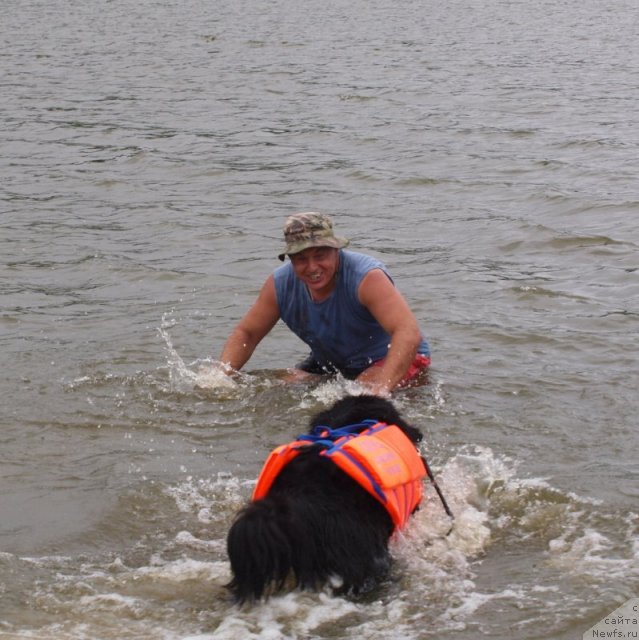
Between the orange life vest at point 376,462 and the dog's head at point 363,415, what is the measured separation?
22 cm

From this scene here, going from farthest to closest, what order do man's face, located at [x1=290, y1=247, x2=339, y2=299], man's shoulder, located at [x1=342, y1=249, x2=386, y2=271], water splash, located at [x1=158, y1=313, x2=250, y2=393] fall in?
water splash, located at [x1=158, y1=313, x2=250, y2=393] → man's shoulder, located at [x1=342, y1=249, x2=386, y2=271] → man's face, located at [x1=290, y1=247, x2=339, y2=299]

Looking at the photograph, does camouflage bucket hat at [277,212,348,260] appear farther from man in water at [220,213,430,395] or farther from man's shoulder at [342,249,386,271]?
man's shoulder at [342,249,386,271]

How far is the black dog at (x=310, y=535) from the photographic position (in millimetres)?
4207

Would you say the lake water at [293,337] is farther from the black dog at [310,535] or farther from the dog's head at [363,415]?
the dog's head at [363,415]

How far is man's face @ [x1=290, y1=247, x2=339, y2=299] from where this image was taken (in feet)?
23.0

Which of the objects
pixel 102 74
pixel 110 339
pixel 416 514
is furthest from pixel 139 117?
pixel 416 514

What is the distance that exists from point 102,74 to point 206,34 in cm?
691

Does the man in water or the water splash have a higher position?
the man in water

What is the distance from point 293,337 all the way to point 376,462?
461cm

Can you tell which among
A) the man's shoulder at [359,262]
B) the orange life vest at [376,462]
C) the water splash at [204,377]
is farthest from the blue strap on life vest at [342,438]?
the water splash at [204,377]

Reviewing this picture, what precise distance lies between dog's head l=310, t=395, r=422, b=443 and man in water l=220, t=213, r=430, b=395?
138 centimetres

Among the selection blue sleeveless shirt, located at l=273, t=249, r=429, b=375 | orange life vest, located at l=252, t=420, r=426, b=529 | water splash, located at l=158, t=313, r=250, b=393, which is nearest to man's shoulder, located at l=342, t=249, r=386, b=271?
blue sleeveless shirt, located at l=273, t=249, r=429, b=375

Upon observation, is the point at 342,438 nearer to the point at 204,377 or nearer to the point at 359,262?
the point at 359,262

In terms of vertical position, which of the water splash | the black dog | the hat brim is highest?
the hat brim
